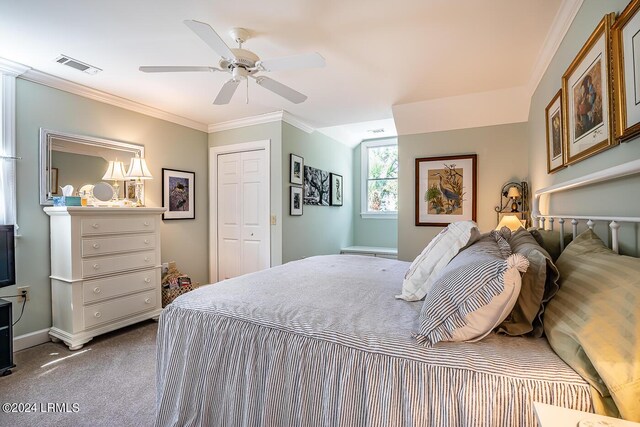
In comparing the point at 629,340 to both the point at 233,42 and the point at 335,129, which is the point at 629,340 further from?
the point at 335,129

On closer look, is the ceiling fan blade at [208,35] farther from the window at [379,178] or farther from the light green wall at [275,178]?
the window at [379,178]

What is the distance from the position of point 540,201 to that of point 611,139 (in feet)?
4.61

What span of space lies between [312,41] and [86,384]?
2.90 m

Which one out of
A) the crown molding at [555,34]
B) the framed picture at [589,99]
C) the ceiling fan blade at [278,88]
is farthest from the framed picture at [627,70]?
the ceiling fan blade at [278,88]

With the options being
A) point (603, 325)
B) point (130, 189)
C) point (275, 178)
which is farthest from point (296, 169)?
point (603, 325)

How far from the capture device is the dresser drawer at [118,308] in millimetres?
2605

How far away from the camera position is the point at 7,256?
7.27 feet

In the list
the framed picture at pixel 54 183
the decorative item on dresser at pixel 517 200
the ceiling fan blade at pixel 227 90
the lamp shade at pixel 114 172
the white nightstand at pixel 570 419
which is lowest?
the white nightstand at pixel 570 419

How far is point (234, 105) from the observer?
3.48 m

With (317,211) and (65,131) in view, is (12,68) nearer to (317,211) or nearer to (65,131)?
(65,131)

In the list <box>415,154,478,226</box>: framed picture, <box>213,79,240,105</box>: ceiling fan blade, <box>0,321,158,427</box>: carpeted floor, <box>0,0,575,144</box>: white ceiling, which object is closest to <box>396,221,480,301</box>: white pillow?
<box>0,0,575,144</box>: white ceiling

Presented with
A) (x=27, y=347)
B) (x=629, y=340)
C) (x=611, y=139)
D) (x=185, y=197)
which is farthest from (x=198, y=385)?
(x=185, y=197)

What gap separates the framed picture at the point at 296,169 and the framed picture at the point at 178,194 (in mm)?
1393

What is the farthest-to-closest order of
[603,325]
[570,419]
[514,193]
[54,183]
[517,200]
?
[517,200] → [514,193] → [54,183] → [603,325] → [570,419]
